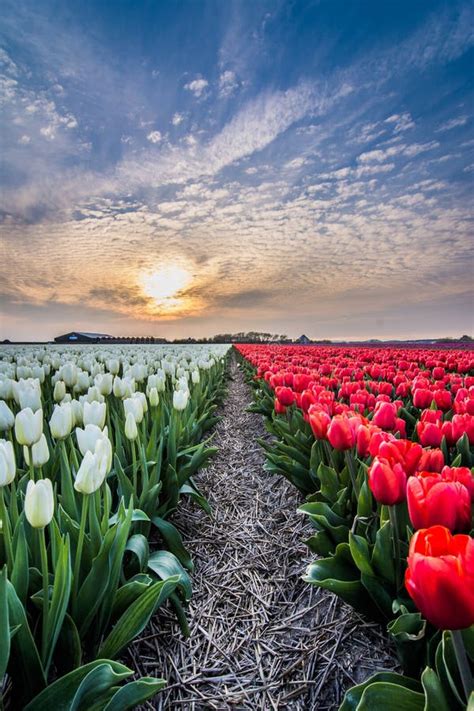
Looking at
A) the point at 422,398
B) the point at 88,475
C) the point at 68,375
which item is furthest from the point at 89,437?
the point at 422,398

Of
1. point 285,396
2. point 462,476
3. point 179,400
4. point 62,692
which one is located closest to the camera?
point 62,692

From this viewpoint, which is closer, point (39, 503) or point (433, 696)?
point (433, 696)

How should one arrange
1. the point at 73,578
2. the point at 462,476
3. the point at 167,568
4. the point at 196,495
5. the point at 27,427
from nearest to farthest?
the point at 462,476 → the point at 73,578 → the point at 27,427 → the point at 167,568 → the point at 196,495

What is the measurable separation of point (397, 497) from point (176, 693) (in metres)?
1.35

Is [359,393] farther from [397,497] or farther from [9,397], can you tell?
[9,397]

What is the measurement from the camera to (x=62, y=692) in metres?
1.20

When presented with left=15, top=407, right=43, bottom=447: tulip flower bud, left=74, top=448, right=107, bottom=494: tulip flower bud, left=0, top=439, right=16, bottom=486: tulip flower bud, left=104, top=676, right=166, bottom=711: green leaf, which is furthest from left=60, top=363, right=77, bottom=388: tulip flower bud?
left=104, top=676, right=166, bottom=711: green leaf

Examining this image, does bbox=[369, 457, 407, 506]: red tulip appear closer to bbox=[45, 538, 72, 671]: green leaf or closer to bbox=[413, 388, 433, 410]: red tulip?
bbox=[45, 538, 72, 671]: green leaf

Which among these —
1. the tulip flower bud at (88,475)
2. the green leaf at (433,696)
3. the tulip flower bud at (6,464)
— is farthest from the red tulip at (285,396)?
the green leaf at (433,696)

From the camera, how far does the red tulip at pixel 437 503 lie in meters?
1.23

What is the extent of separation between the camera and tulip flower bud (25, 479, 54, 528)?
1.34 meters

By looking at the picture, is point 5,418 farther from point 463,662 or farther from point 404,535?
point 463,662

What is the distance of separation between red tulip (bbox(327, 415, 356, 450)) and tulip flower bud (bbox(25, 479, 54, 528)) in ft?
4.77

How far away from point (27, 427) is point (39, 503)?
628 millimetres
